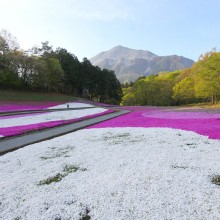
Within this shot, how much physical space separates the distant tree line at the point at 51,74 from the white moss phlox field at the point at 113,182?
54.3 metres

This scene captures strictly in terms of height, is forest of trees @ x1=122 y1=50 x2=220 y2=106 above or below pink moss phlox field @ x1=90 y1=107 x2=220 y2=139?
above

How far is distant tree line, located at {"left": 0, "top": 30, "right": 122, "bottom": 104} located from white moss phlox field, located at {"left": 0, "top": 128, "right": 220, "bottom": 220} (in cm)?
5428

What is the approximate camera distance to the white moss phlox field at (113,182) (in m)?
5.77

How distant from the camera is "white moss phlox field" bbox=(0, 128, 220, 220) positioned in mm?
5766

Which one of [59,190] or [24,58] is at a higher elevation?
[24,58]

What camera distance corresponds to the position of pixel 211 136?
13.6 meters

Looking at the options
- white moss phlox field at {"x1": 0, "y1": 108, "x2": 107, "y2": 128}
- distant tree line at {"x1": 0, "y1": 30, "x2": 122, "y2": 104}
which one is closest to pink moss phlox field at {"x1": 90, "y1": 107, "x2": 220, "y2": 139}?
white moss phlox field at {"x1": 0, "y1": 108, "x2": 107, "y2": 128}

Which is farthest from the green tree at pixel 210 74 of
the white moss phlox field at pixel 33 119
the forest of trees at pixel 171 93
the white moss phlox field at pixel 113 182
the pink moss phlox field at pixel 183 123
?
the white moss phlox field at pixel 113 182

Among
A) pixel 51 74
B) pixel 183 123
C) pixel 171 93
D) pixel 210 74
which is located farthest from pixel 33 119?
pixel 171 93

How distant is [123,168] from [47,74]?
66.5 metres

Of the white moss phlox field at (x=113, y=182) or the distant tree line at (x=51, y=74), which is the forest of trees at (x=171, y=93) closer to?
the distant tree line at (x=51, y=74)

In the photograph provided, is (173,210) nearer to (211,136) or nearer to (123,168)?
(123,168)

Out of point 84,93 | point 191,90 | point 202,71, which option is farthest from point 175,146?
point 84,93

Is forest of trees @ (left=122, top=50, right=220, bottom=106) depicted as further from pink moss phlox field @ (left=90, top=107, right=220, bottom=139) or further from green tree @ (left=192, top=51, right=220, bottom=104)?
pink moss phlox field @ (left=90, top=107, right=220, bottom=139)
